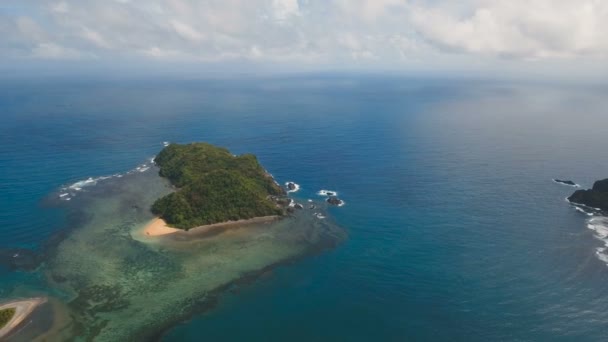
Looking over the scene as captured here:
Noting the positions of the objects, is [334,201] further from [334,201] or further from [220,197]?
[220,197]

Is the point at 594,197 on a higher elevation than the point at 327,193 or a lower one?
higher

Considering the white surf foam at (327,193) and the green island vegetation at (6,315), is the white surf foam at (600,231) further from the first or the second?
the green island vegetation at (6,315)

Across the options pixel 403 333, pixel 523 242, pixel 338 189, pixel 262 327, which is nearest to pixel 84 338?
pixel 262 327

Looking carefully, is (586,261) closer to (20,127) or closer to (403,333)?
(403,333)

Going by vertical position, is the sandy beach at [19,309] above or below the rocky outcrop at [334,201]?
below

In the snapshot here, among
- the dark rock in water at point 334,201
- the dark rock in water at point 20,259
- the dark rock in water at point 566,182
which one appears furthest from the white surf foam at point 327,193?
the dark rock in water at point 566,182

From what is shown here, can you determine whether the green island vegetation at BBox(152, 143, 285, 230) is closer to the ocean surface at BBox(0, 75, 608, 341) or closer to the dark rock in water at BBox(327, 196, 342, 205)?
the ocean surface at BBox(0, 75, 608, 341)

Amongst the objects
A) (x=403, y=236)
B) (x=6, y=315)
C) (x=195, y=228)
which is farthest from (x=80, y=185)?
(x=403, y=236)
